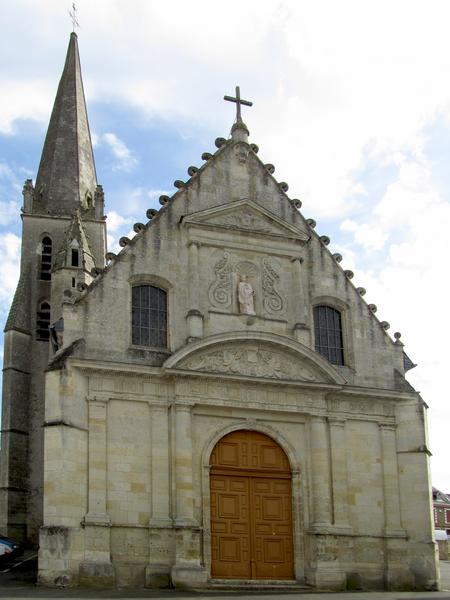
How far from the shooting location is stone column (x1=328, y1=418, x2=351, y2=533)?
24.1 m

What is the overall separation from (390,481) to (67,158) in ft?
72.2

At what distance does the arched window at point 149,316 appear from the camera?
23.9 metres

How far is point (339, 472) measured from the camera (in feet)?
80.0

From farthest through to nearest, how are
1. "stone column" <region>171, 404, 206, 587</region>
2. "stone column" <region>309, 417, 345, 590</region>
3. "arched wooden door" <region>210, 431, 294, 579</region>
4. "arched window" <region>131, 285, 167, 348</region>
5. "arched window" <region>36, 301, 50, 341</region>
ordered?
"arched window" <region>36, 301, 50, 341</region>, "arched window" <region>131, 285, 167, 348</region>, "stone column" <region>309, 417, 345, 590</region>, "arched wooden door" <region>210, 431, 294, 579</region>, "stone column" <region>171, 404, 206, 587</region>

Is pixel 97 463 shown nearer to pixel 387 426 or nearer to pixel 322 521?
pixel 322 521

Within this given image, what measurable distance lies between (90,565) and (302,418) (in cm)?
677

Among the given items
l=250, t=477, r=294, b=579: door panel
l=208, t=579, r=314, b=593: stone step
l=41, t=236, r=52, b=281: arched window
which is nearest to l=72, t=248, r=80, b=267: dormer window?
l=41, t=236, r=52, b=281: arched window

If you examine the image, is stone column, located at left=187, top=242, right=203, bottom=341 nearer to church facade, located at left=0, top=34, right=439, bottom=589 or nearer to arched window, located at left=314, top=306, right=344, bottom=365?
church facade, located at left=0, top=34, right=439, bottom=589

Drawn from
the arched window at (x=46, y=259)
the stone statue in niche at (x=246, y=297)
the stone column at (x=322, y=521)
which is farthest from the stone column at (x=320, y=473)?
the arched window at (x=46, y=259)

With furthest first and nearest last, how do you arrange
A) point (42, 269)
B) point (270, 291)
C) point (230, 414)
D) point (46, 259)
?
1. point (46, 259)
2. point (42, 269)
3. point (270, 291)
4. point (230, 414)

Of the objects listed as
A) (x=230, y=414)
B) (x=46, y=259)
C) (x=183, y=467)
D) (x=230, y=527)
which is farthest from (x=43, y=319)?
(x=230, y=527)

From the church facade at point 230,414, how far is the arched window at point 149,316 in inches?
1.4

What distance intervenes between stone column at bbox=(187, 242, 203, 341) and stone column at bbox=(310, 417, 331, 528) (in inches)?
150

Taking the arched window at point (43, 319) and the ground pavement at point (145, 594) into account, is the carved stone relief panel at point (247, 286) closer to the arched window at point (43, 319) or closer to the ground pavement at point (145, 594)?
the ground pavement at point (145, 594)
